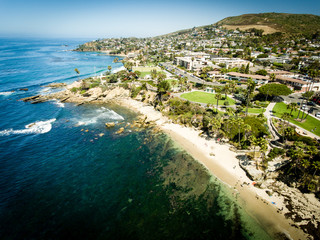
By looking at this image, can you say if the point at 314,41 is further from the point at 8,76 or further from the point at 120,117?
the point at 8,76

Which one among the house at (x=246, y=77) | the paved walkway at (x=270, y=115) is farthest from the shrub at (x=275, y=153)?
the house at (x=246, y=77)

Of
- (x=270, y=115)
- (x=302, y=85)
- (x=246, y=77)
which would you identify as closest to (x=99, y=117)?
(x=270, y=115)

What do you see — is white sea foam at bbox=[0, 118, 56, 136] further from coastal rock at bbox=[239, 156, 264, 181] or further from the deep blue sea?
coastal rock at bbox=[239, 156, 264, 181]

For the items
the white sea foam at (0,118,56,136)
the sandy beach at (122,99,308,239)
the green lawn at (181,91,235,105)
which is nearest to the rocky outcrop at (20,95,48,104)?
the white sea foam at (0,118,56,136)

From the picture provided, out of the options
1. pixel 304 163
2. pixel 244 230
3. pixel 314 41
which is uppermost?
pixel 314 41

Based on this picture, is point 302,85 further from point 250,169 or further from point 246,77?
point 250,169

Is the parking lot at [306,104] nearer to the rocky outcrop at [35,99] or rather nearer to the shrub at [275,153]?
the shrub at [275,153]

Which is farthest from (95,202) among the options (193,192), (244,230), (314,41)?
(314,41)
